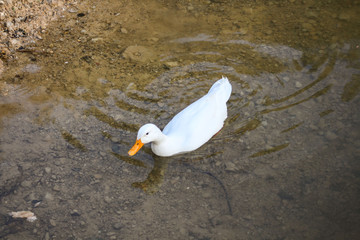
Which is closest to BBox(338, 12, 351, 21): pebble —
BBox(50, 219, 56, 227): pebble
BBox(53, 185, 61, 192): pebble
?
BBox(53, 185, 61, 192): pebble

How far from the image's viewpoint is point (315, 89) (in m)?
5.12

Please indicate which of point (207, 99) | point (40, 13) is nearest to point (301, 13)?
point (207, 99)

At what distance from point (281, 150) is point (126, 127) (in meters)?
1.93

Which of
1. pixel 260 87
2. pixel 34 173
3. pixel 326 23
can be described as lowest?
pixel 34 173

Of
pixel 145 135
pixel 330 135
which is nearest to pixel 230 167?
pixel 145 135

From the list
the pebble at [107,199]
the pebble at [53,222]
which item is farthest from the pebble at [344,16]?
the pebble at [53,222]

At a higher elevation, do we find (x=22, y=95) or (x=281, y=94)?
(x=281, y=94)

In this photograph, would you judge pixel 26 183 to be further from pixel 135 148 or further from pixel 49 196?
pixel 135 148

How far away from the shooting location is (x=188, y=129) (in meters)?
4.38

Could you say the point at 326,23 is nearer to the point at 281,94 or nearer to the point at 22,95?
the point at 281,94

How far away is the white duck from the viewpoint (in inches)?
165

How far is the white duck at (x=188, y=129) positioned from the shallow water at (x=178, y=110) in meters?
0.17

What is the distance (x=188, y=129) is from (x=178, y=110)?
0.69 m

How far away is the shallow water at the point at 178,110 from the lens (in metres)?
3.85
